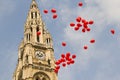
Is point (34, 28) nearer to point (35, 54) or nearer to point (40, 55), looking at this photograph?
point (40, 55)

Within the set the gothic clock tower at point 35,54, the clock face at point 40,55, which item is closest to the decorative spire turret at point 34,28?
the gothic clock tower at point 35,54

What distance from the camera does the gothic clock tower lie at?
65.9 meters

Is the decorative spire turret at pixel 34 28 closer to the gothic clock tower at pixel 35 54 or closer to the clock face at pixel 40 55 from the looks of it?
the gothic clock tower at pixel 35 54

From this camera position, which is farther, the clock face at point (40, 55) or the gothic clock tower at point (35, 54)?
the clock face at point (40, 55)

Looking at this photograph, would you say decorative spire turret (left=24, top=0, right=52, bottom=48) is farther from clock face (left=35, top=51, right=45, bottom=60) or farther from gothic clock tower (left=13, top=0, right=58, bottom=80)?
clock face (left=35, top=51, right=45, bottom=60)

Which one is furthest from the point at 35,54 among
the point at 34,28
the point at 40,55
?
the point at 34,28

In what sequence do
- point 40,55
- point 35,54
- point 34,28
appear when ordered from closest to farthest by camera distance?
point 35,54, point 40,55, point 34,28

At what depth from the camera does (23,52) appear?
71.4 metres

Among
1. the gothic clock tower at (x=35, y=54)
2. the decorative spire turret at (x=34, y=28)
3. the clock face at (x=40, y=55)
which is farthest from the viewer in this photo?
the decorative spire turret at (x=34, y=28)

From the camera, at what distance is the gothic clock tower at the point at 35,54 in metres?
65.9

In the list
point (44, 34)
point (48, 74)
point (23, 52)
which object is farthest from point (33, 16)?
point (48, 74)

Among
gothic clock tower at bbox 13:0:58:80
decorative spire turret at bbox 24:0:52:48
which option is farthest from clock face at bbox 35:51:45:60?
decorative spire turret at bbox 24:0:52:48

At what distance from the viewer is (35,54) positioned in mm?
69688

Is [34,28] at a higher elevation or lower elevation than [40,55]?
higher
